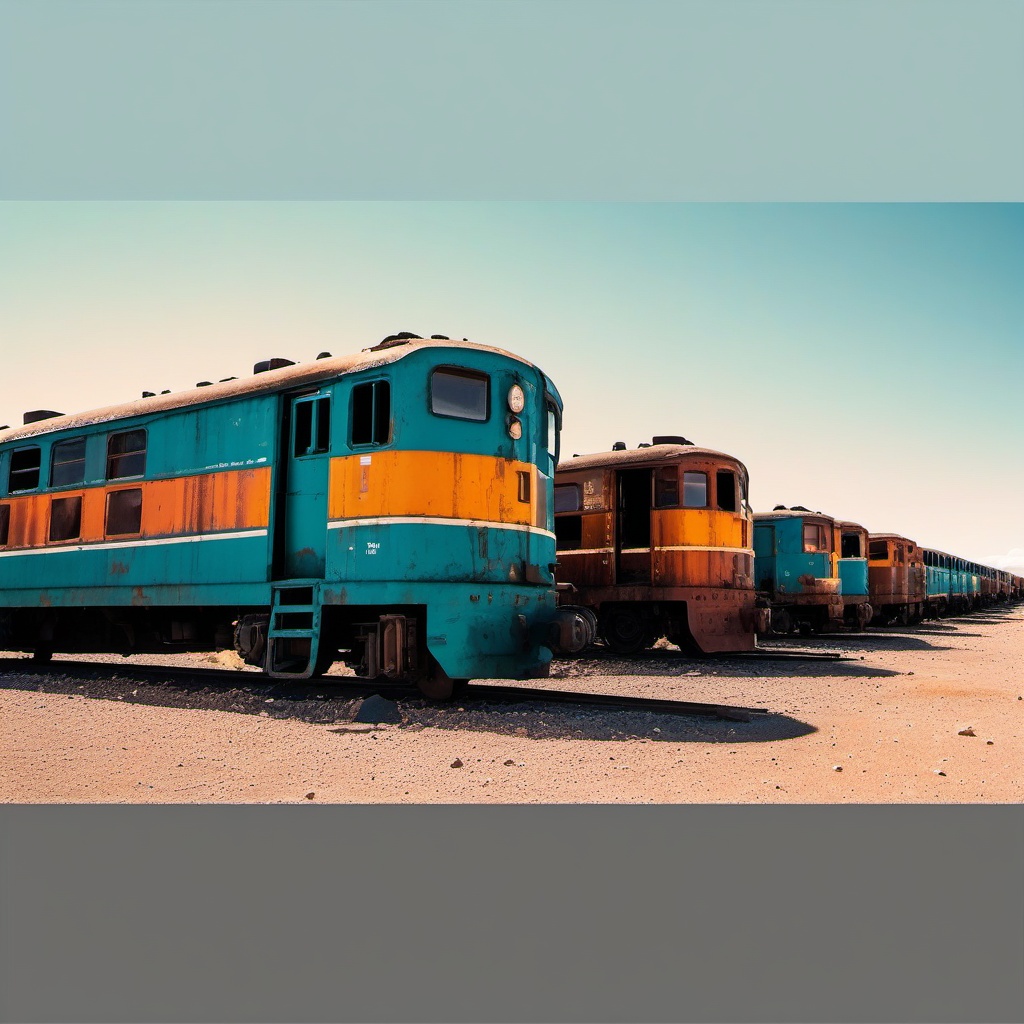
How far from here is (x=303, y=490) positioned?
8.80 m

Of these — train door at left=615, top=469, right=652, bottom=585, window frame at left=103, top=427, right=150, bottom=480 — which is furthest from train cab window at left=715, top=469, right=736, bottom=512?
window frame at left=103, top=427, right=150, bottom=480

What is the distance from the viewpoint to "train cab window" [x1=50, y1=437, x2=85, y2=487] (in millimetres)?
10961

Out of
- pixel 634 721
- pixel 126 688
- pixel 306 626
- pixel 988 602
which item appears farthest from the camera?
pixel 988 602

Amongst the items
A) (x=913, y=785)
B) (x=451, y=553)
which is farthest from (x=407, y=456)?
(x=913, y=785)

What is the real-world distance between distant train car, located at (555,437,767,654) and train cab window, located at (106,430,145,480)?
20.7ft

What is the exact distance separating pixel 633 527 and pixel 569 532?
3.53 feet

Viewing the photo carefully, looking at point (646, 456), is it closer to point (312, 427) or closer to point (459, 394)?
point (459, 394)

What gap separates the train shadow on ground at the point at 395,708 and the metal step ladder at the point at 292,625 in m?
0.41

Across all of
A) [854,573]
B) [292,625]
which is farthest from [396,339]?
[854,573]

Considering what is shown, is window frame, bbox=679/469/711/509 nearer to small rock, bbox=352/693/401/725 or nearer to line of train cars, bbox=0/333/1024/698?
line of train cars, bbox=0/333/1024/698

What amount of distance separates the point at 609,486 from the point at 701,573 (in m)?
2.04

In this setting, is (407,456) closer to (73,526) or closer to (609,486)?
(73,526)

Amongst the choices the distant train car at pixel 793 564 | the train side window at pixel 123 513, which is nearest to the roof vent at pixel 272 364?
the train side window at pixel 123 513

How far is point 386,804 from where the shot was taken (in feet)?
16.6
